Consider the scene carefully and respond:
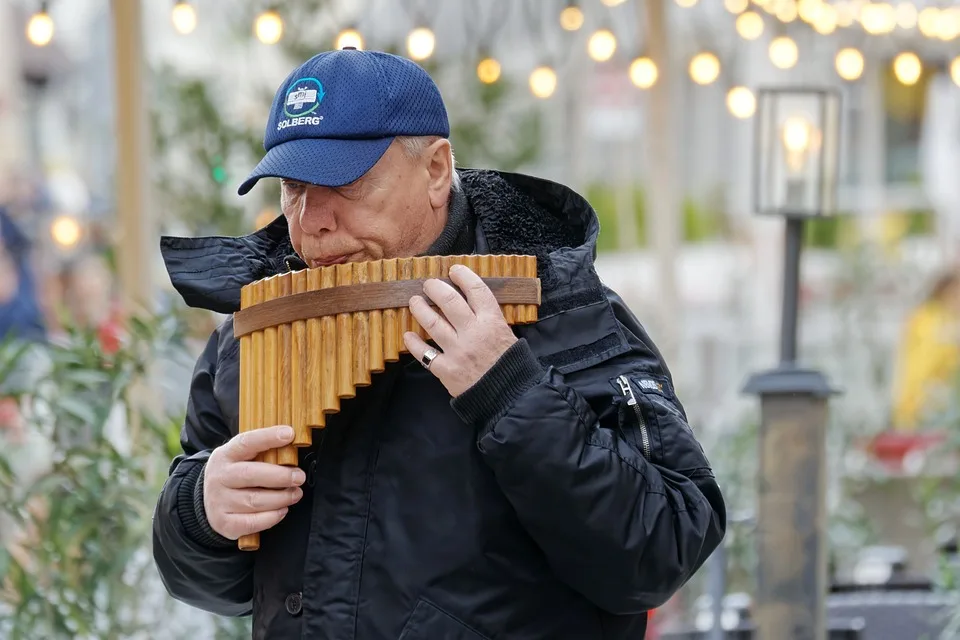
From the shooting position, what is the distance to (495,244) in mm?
2227

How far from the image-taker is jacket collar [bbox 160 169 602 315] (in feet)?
7.15

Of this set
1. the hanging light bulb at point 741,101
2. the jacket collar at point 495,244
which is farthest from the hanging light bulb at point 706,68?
the jacket collar at point 495,244

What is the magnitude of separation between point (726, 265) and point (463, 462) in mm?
14661

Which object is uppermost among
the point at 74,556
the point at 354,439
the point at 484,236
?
the point at 484,236

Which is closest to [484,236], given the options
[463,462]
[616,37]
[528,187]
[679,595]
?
[528,187]

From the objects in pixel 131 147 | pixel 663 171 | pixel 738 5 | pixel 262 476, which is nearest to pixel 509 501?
pixel 262 476

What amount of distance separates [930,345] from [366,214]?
22.9ft

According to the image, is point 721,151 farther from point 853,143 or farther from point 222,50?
point 222,50

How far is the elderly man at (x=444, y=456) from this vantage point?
6.52 ft

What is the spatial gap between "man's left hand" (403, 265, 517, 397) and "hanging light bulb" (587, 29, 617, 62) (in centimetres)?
439

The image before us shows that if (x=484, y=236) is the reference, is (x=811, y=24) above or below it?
above

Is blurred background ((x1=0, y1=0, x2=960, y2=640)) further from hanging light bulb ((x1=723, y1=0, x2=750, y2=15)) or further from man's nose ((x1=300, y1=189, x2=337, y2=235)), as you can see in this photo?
man's nose ((x1=300, y1=189, x2=337, y2=235))

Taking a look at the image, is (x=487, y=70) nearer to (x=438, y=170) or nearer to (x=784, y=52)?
(x=784, y=52)

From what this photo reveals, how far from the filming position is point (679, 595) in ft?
18.0
